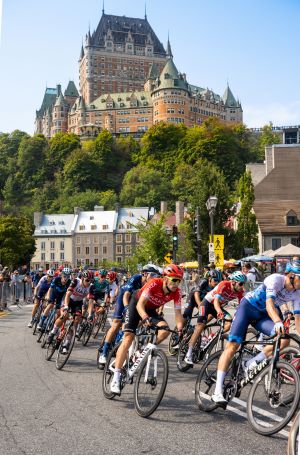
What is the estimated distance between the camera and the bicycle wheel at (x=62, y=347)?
1159 centimetres

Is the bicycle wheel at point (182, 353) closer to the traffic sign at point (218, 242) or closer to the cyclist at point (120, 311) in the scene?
the cyclist at point (120, 311)

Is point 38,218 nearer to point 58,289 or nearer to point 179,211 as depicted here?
point 179,211

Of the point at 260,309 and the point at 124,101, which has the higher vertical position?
the point at 124,101

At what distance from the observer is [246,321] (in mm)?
7797

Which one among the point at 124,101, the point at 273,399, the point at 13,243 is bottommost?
the point at 273,399

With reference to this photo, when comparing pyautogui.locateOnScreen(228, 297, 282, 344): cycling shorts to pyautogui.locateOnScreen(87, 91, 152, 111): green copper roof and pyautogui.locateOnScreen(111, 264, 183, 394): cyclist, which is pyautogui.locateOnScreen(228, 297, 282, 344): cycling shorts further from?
pyautogui.locateOnScreen(87, 91, 152, 111): green copper roof

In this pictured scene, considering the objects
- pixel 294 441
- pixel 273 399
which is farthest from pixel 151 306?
pixel 294 441

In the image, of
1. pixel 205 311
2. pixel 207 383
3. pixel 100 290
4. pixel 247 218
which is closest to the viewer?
pixel 207 383

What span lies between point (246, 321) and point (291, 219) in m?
52.3

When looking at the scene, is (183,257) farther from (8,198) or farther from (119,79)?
(119,79)

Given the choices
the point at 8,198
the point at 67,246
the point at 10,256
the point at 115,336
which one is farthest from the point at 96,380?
the point at 8,198

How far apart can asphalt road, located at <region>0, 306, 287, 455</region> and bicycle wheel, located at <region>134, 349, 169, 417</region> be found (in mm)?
148

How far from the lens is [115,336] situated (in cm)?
1112

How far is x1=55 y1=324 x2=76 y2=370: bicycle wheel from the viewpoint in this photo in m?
11.6
